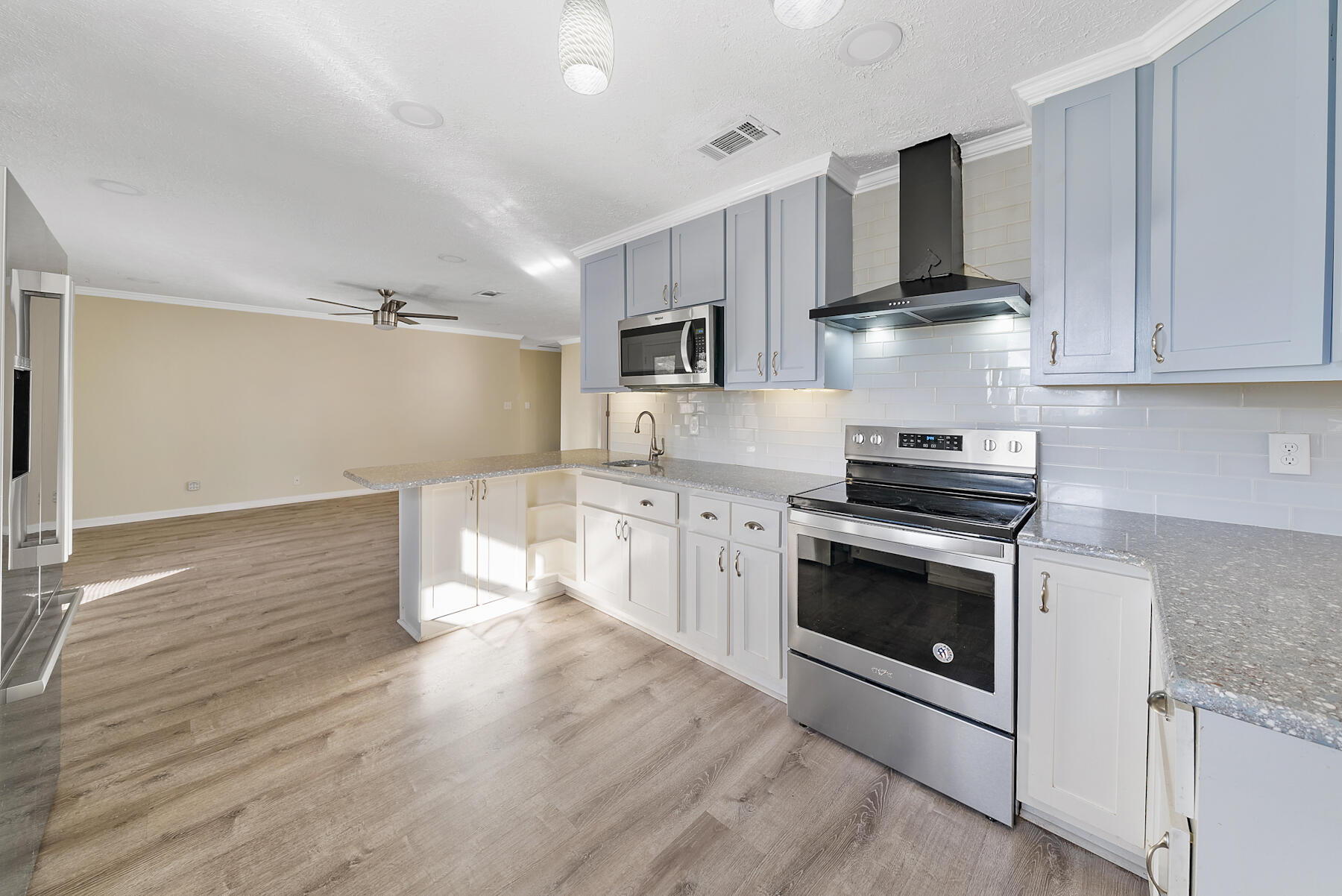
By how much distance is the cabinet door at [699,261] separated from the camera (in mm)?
2832

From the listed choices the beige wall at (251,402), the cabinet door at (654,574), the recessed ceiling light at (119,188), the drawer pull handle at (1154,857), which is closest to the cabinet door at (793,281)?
the cabinet door at (654,574)

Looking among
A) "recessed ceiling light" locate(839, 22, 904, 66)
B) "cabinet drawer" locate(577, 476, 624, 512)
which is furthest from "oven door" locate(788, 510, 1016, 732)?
"recessed ceiling light" locate(839, 22, 904, 66)

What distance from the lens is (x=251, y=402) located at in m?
6.25

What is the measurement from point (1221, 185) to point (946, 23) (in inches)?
35.6

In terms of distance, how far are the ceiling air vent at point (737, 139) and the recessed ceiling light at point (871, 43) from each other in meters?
0.47

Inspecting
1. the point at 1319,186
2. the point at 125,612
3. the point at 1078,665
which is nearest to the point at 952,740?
the point at 1078,665

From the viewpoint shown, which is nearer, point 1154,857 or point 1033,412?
point 1154,857

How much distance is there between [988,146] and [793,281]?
0.95m

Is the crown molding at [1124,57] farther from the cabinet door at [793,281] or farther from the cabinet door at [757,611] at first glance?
the cabinet door at [757,611]

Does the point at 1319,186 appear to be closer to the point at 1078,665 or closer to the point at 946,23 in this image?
the point at 946,23

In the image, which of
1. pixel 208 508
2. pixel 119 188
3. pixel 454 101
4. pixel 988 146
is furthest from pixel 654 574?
pixel 208 508

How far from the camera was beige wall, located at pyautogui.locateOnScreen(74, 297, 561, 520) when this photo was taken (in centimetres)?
543

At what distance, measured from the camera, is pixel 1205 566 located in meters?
1.25

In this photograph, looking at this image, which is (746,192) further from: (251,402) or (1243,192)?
(251,402)
